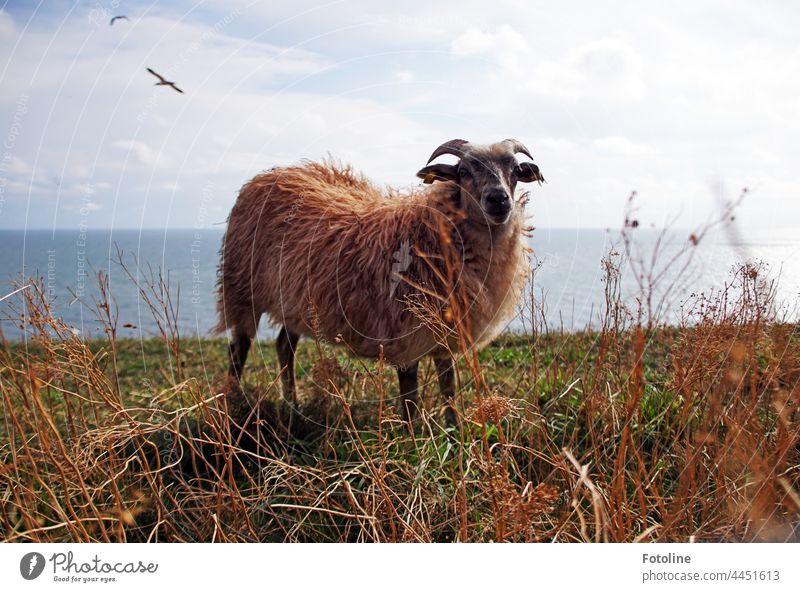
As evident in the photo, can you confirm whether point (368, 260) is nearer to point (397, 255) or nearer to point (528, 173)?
point (397, 255)

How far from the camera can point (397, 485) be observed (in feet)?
8.78

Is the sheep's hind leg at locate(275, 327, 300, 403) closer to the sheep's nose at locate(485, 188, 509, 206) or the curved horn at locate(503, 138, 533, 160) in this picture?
the sheep's nose at locate(485, 188, 509, 206)

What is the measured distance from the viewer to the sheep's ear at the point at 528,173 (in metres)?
3.42

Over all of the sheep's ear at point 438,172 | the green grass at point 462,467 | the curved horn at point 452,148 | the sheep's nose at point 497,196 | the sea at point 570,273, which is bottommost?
the green grass at point 462,467

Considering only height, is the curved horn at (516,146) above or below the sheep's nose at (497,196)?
above

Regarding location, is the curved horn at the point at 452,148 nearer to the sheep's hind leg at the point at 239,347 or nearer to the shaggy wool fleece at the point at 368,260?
the shaggy wool fleece at the point at 368,260

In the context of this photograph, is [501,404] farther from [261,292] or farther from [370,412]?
[261,292]

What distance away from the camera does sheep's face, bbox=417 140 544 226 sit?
3.21 m

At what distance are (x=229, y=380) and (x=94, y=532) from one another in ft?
4.82

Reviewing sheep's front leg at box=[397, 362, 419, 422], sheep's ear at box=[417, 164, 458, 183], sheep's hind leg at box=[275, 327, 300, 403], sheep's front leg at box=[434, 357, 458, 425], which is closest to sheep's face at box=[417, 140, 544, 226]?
sheep's ear at box=[417, 164, 458, 183]

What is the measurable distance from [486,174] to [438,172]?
29cm

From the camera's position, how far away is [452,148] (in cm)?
336

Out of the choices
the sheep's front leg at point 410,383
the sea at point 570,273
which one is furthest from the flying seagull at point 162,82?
the sheep's front leg at point 410,383

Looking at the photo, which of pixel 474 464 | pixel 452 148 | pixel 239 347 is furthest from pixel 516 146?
pixel 239 347
